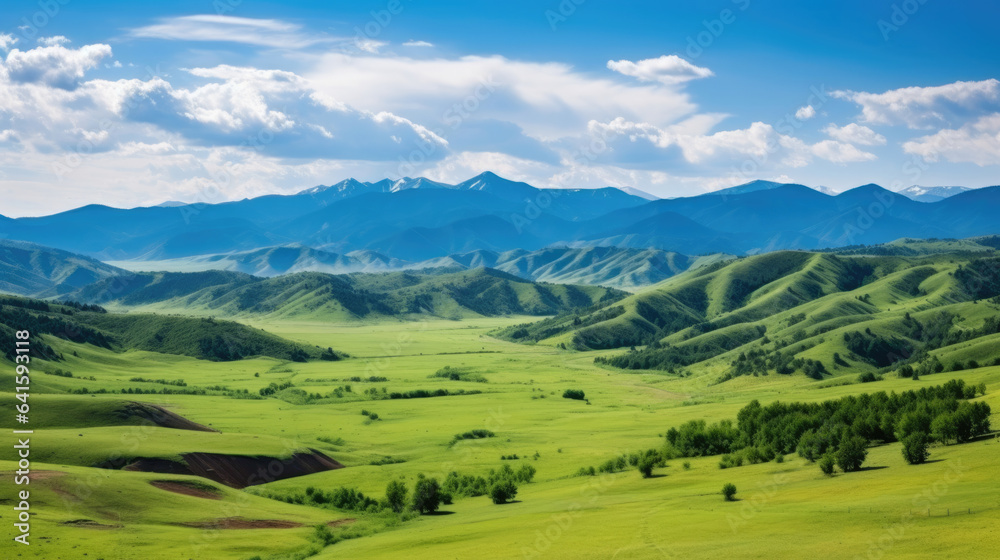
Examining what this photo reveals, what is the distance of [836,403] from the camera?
315 ft

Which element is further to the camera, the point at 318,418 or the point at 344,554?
the point at 318,418

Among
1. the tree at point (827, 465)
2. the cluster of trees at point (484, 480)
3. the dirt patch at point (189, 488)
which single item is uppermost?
the tree at point (827, 465)

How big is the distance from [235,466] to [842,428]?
232 feet

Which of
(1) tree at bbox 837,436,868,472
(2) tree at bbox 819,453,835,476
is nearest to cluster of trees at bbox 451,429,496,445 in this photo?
(2) tree at bbox 819,453,835,476

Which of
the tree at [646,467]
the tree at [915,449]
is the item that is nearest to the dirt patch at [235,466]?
the tree at [646,467]

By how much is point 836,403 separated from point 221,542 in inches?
2798

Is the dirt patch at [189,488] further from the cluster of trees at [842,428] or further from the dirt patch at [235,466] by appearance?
the cluster of trees at [842,428]

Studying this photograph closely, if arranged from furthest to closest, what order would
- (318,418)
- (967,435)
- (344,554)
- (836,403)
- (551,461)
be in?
(318,418) → (551,461) → (836,403) → (967,435) → (344,554)

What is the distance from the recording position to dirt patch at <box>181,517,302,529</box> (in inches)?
2808

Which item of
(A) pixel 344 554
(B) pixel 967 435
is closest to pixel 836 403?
(B) pixel 967 435

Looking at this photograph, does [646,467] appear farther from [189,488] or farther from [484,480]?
[189,488]

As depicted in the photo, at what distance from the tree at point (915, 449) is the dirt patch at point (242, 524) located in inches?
2164

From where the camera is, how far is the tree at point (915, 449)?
65.4 m

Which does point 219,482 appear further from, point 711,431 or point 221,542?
point 711,431
